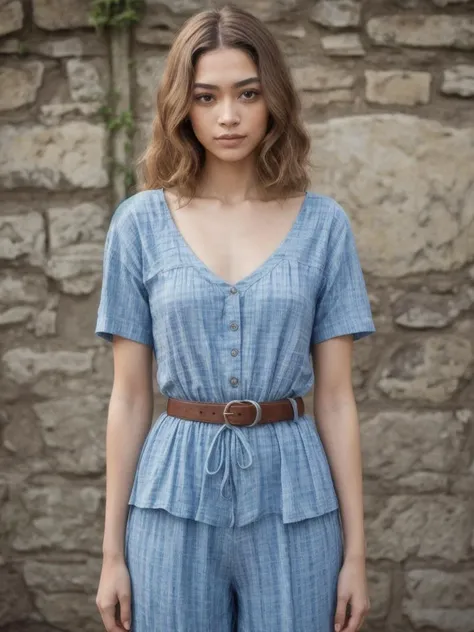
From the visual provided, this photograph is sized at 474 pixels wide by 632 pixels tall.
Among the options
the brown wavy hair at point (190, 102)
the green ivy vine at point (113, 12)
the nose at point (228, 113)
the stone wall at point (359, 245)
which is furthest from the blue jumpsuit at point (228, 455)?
the green ivy vine at point (113, 12)

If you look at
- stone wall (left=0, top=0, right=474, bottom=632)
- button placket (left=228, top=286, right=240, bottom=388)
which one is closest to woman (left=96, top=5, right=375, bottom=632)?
button placket (left=228, top=286, right=240, bottom=388)

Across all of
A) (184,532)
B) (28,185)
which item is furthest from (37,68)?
(184,532)

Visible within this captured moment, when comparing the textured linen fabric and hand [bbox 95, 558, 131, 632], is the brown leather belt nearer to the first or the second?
the textured linen fabric

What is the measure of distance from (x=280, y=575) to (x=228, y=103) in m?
0.93

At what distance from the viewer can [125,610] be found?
1849 millimetres

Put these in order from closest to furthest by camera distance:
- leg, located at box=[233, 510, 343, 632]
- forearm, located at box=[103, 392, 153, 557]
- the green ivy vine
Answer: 1. leg, located at box=[233, 510, 343, 632]
2. forearm, located at box=[103, 392, 153, 557]
3. the green ivy vine

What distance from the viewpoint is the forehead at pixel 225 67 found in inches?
71.9

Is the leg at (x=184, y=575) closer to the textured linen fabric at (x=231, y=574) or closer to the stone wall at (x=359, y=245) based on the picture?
the textured linen fabric at (x=231, y=574)

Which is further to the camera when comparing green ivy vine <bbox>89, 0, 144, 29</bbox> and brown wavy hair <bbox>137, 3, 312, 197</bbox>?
green ivy vine <bbox>89, 0, 144, 29</bbox>

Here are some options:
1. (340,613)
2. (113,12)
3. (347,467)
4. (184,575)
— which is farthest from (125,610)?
(113,12)

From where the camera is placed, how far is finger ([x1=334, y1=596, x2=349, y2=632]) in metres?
1.84

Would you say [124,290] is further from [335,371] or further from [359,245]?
[359,245]

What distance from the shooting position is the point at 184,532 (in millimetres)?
1771

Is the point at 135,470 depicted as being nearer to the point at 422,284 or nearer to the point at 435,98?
the point at 422,284
